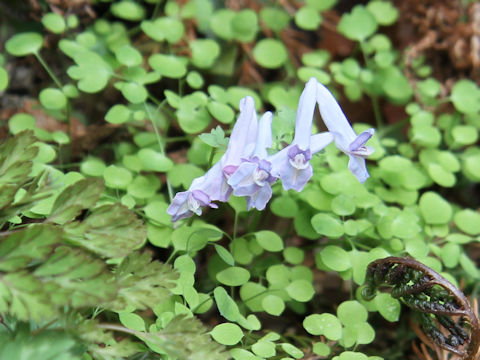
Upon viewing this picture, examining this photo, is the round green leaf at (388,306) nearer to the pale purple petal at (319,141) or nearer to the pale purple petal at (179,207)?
the pale purple petal at (319,141)

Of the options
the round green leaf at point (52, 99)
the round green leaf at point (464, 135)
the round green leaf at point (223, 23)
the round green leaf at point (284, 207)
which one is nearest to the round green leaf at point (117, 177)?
the round green leaf at point (52, 99)

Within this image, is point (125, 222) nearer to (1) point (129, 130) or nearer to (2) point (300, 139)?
(2) point (300, 139)

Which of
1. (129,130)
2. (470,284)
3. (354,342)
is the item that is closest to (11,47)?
(129,130)

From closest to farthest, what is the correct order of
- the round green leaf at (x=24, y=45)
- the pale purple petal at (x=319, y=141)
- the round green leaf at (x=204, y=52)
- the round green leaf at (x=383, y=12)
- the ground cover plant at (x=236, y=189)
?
the ground cover plant at (x=236, y=189)
the pale purple petal at (x=319, y=141)
the round green leaf at (x=24, y=45)
the round green leaf at (x=204, y=52)
the round green leaf at (x=383, y=12)

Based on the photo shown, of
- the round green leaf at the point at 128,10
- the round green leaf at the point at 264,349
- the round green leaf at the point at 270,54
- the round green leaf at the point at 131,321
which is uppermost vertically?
the round green leaf at the point at 128,10

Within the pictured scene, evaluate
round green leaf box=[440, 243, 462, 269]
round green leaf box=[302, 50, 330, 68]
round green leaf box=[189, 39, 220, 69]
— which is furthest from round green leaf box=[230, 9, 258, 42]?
round green leaf box=[440, 243, 462, 269]

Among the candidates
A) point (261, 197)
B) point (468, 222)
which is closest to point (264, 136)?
point (261, 197)

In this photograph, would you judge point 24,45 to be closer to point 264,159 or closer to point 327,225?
point 264,159
